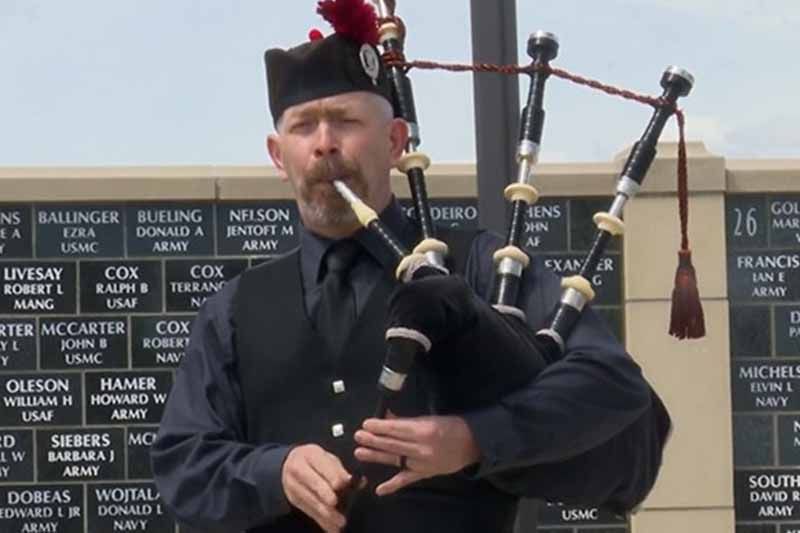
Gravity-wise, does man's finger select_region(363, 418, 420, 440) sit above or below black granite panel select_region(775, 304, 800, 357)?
below

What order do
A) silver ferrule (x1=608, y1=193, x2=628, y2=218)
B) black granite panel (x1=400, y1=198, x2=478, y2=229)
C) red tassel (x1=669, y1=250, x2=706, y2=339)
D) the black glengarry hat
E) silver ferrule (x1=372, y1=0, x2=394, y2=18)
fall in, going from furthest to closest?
→ black granite panel (x1=400, y1=198, x2=478, y2=229) → red tassel (x1=669, y1=250, x2=706, y2=339) → silver ferrule (x1=372, y1=0, x2=394, y2=18) → silver ferrule (x1=608, y1=193, x2=628, y2=218) → the black glengarry hat

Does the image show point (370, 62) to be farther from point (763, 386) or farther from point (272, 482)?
point (763, 386)

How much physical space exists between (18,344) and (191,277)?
688 millimetres

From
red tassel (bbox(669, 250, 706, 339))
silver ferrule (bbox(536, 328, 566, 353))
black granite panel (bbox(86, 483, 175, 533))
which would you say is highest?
red tassel (bbox(669, 250, 706, 339))

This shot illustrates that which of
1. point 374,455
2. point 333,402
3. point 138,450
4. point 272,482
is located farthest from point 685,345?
point 374,455

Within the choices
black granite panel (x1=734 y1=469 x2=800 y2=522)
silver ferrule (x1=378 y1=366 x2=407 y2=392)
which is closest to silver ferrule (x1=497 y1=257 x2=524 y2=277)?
silver ferrule (x1=378 y1=366 x2=407 y2=392)

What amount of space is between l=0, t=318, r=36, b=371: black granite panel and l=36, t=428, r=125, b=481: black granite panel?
267 millimetres

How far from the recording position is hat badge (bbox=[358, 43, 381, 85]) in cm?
304

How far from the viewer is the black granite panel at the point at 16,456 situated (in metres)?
7.22

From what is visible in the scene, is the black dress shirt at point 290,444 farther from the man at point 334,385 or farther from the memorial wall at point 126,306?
the memorial wall at point 126,306

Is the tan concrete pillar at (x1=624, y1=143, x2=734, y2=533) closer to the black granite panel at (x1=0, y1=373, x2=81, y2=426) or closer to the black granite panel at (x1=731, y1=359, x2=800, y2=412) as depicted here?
the black granite panel at (x1=731, y1=359, x2=800, y2=412)

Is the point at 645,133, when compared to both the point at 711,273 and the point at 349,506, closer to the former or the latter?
the point at 349,506

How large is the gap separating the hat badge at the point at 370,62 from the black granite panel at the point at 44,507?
4.44m

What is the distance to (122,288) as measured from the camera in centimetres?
727
